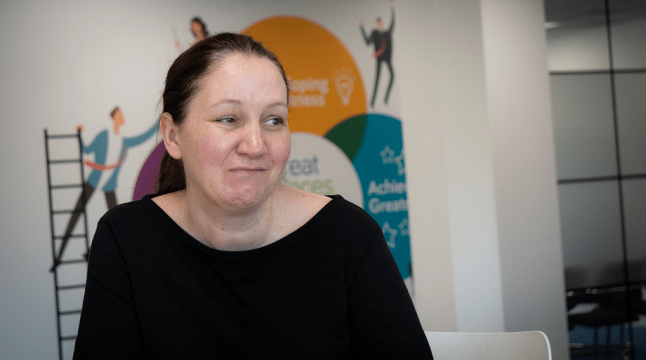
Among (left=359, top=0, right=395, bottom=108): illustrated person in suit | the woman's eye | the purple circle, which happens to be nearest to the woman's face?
the woman's eye

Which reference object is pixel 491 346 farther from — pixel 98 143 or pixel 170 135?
pixel 98 143

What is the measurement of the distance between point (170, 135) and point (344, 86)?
2056 millimetres

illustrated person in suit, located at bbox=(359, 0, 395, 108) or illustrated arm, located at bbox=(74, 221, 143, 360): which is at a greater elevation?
illustrated person in suit, located at bbox=(359, 0, 395, 108)

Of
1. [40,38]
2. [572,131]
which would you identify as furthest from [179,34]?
[572,131]

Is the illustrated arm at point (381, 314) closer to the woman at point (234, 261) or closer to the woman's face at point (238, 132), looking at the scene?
the woman at point (234, 261)

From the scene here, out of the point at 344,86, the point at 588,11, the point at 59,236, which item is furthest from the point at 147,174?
the point at 588,11

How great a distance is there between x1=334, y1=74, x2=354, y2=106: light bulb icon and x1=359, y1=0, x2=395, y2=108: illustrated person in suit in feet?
0.50

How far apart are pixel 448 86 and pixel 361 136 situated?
663mm

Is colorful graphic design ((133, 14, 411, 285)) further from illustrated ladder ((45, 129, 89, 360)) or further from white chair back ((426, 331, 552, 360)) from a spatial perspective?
white chair back ((426, 331, 552, 360))

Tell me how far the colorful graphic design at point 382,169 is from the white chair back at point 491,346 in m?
1.56

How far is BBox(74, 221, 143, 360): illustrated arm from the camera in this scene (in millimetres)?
951

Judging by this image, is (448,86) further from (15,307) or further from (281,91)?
(15,307)

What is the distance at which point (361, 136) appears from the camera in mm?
3045

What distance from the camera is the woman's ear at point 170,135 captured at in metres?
1.06
